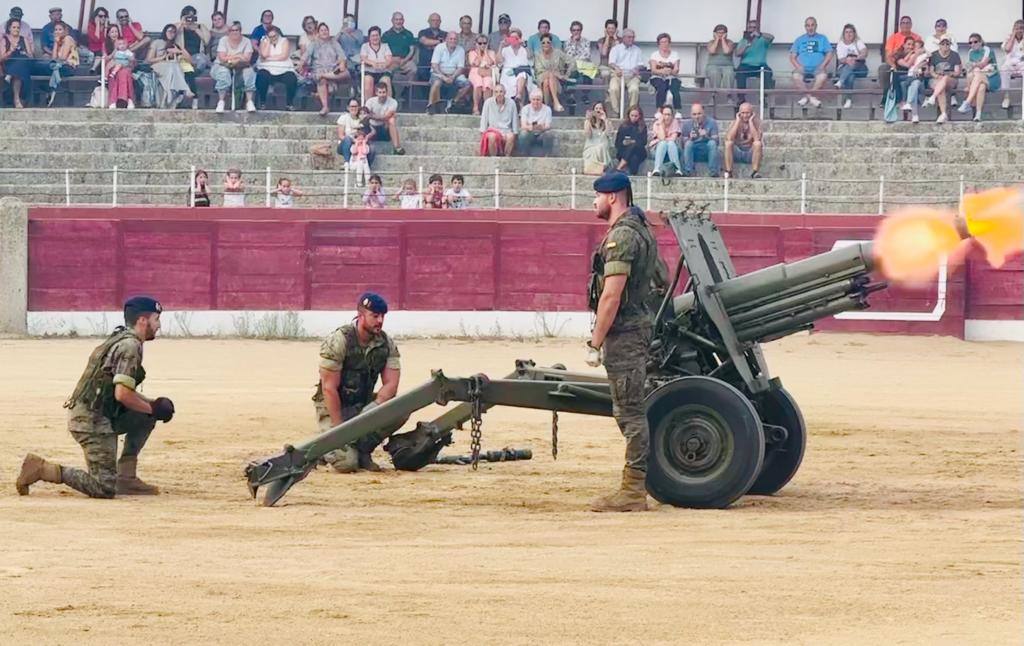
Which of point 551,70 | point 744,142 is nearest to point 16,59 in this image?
point 551,70

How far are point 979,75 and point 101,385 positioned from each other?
63.7 ft

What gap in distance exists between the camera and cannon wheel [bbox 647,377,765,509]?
11094 mm

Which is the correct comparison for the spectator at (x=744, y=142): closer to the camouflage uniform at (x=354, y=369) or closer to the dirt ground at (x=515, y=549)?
the dirt ground at (x=515, y=549)

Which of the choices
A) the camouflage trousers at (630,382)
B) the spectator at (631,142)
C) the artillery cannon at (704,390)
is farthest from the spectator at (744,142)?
the camouflage trousers at (630,382)

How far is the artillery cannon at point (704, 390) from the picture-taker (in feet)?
36.7

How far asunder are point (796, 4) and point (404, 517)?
22.1 meters

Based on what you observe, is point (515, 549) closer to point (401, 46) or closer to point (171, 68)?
point (401, 46)

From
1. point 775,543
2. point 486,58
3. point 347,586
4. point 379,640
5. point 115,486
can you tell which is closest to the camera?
point 379,640

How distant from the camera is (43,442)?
14594 millimetres

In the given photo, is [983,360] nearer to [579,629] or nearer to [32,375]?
[32,375]

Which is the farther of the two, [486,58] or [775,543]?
[486,58]

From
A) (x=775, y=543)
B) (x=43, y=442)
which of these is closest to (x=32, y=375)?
(x=43, y=442)

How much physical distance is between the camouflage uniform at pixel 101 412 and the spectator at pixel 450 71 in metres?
17.7

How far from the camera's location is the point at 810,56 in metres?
29.7
